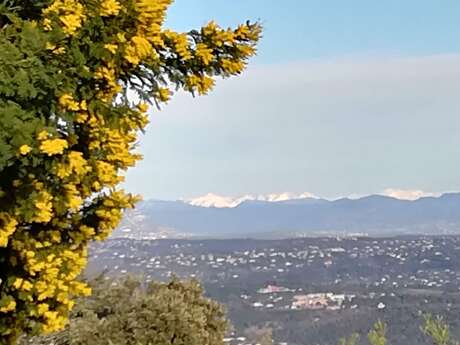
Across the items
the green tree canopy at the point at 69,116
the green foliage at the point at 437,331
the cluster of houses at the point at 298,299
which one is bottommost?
the cluster of houses at the point at 298,299

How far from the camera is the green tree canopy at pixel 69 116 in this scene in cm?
605

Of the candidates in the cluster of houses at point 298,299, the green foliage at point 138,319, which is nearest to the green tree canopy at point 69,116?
the green foliage at point 138,319

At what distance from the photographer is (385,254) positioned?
88688 millimetres

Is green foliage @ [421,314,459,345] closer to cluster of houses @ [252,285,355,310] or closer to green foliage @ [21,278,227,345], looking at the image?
green foliage @ [21,278,227,345]

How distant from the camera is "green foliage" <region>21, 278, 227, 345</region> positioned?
57.9 feet

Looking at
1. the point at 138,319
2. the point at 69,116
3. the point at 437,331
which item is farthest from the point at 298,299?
the point at 69,116

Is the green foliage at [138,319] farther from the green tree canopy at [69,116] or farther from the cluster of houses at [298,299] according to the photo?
the cluster of houses at [298,299]

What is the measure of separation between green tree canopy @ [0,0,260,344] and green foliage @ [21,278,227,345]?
32.3ft

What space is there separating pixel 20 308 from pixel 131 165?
1440mm

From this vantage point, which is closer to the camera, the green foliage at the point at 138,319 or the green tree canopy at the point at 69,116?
the green tree canopy at the point at 69,116

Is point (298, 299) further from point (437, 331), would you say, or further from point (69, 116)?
point (69, 116)

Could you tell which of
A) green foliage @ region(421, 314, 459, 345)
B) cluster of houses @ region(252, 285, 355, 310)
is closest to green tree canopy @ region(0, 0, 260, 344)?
green foliage @ region(421, 314, 459, 345)

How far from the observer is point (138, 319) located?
729 inches

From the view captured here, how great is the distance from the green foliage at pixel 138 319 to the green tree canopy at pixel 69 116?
9.85 meters
